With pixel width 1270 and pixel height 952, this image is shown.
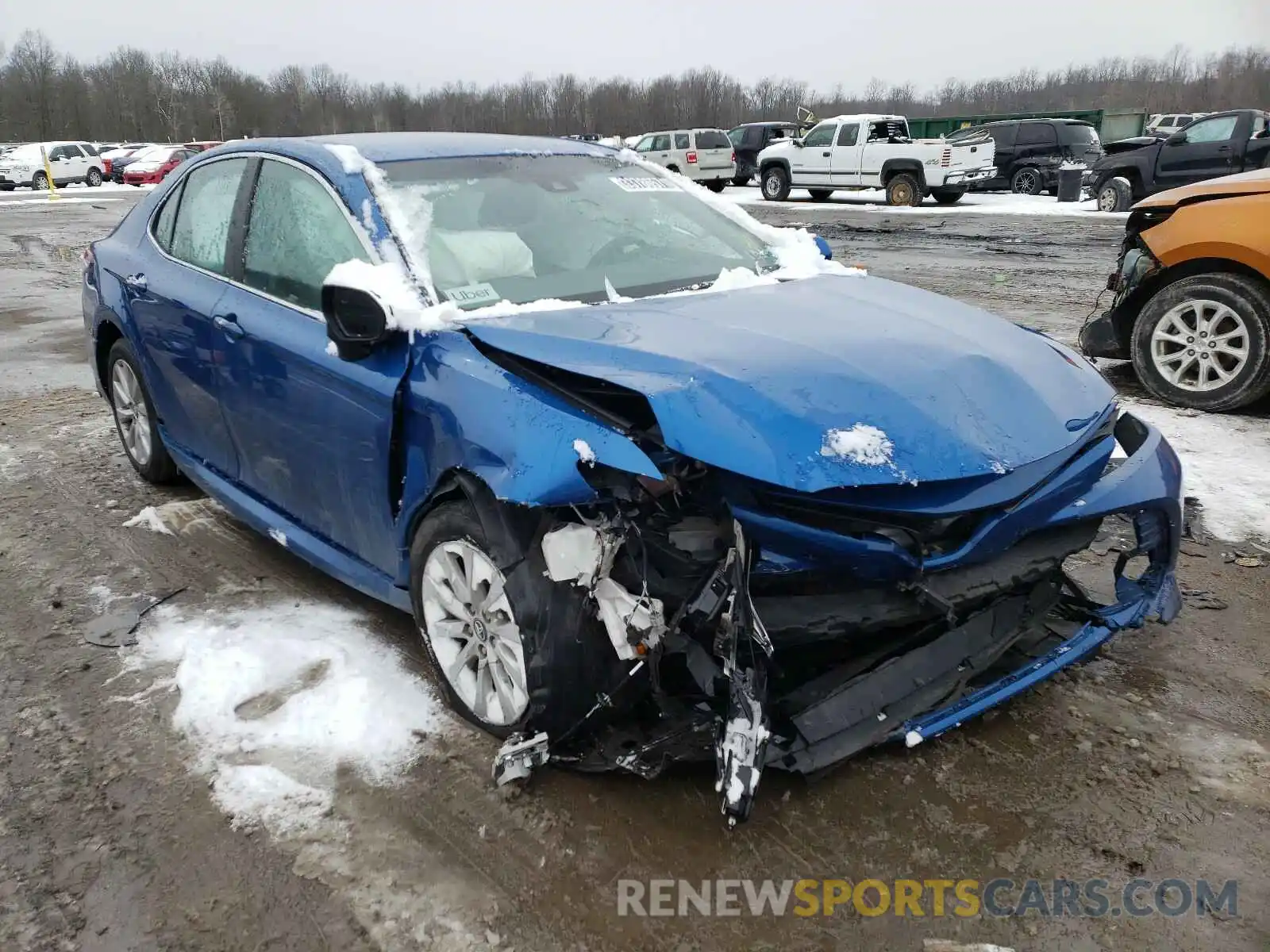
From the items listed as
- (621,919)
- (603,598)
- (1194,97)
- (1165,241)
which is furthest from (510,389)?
(1194,97)

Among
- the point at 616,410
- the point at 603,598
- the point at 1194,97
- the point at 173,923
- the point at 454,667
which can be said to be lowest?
the point at 173,923

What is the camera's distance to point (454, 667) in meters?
2.75

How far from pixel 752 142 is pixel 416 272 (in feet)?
95.4

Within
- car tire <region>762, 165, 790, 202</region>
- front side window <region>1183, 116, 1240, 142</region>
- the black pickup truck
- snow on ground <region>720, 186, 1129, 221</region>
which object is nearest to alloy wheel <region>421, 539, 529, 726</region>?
snow on ground <region>720, 186, 1129, 221</region>

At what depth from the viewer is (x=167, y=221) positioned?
430cm

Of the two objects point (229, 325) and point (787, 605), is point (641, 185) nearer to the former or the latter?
Result: point (229, 325)

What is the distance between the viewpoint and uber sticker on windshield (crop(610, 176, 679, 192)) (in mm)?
3730

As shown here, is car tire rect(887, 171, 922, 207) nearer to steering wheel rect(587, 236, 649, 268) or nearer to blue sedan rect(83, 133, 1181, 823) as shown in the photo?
blue sedan rect(83, 133, 1181, 823)

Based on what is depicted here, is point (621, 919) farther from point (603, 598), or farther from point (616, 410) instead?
point (616, 410)

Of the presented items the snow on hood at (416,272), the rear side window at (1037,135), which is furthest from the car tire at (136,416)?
the rear side window at (1037,135)

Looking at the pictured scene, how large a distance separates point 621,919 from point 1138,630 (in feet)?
7.16

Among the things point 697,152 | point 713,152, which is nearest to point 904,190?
point 713,152

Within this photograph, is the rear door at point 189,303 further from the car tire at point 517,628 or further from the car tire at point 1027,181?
the car tire at point 1027,181

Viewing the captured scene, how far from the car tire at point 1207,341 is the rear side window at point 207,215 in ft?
16.6
